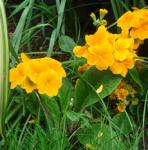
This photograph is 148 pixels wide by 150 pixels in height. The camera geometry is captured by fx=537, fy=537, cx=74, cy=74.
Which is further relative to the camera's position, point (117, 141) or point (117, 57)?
point (117, 57)

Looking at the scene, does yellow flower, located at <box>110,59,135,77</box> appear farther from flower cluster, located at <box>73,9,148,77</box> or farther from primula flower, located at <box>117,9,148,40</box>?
primula flower, located at <box>117,9,148,40</box>

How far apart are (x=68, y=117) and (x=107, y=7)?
42.8 inches

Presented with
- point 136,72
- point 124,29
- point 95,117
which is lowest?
point 95,117

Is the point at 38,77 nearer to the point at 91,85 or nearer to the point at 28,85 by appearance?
the point at 28,85

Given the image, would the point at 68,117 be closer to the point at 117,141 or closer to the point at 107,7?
the point at 117,141

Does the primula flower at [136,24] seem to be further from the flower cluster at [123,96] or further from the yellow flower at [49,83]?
the yellow flower at [49,83]

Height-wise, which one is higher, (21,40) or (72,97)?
(21,40)

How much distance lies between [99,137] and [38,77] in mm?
301

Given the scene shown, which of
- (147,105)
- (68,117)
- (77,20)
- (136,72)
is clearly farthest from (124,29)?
(77,20)

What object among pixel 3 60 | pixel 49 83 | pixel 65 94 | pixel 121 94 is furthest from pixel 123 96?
pixel 3 60

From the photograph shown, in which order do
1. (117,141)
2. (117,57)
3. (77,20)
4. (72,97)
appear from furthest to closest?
(77,20)
(72,97)
(117,57)
(117,141)

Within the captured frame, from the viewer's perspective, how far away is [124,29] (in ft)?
7.04

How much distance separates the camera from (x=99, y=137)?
6.08 ft

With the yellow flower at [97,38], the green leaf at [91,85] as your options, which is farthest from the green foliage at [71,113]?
the yellow flower at [97,38]
